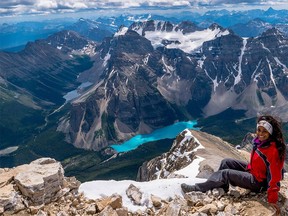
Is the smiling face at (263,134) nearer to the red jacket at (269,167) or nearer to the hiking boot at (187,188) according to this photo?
the red jacket at (269,167)

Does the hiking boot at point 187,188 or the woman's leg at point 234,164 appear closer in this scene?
the hiking boot at point 187,188

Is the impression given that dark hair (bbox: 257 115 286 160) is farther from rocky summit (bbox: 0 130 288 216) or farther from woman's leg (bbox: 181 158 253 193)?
rocky summit (bbox: 0 130 288 216)

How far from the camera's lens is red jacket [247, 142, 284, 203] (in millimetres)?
19297

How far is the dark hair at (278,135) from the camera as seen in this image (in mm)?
19953

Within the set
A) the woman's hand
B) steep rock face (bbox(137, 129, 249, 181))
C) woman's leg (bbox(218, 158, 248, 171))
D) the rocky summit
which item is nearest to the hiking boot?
the rocky summit

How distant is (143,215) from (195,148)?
79.4 m

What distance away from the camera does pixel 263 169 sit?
811 inches

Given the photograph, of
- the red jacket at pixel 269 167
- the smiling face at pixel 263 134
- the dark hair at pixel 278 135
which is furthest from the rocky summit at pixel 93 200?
the smiling face at pixel 263 134

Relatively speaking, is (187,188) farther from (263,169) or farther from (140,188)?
(263,169)

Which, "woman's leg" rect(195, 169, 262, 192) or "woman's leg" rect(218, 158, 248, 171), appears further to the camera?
"woman's leg" rect(218, 158, 248, 171)

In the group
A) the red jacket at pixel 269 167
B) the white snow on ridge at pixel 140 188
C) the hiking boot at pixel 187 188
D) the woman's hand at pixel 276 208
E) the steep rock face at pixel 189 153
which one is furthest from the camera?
the steep rock face at pixel 189 153

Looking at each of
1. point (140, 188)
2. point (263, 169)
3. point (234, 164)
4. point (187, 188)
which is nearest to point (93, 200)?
point (140, 188)

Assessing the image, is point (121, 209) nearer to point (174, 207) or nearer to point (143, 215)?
point (143, 215)

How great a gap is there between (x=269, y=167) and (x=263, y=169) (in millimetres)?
883
